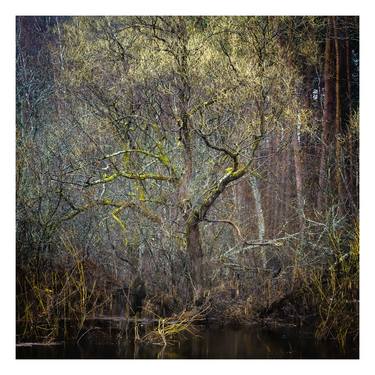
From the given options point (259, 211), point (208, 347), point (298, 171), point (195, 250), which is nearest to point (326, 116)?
point (298, 171)

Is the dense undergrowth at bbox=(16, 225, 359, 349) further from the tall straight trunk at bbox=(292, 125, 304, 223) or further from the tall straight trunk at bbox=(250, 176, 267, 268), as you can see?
the tall straight trunk at bbox=(292, 125, 304, 223)

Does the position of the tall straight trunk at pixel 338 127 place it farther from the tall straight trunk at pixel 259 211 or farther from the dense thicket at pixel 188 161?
the tall straight trunk at pixel 259 211

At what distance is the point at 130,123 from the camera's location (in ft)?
27.9

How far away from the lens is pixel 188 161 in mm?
8445

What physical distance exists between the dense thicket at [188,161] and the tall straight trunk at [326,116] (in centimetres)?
2

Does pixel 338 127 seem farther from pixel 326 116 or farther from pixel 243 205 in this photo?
pixel 243 205

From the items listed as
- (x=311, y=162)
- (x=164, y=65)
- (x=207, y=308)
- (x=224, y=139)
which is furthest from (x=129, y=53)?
(x=207, y=308)

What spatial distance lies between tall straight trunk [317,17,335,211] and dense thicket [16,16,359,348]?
16 millimetres

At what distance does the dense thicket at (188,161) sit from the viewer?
8031 millimetres

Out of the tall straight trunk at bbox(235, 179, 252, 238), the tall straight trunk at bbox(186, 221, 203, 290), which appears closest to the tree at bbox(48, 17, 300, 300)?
the tall straight trunk at bbox(186, 221, 203, 290)

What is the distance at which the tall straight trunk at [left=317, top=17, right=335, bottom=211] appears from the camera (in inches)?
320

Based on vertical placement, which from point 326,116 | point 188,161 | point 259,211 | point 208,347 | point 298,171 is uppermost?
point 326,116

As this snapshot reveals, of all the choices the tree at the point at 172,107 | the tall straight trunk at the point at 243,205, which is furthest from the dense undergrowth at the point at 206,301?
the tall straight trunk at the point at 243,205

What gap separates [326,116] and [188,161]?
5.43 feet
